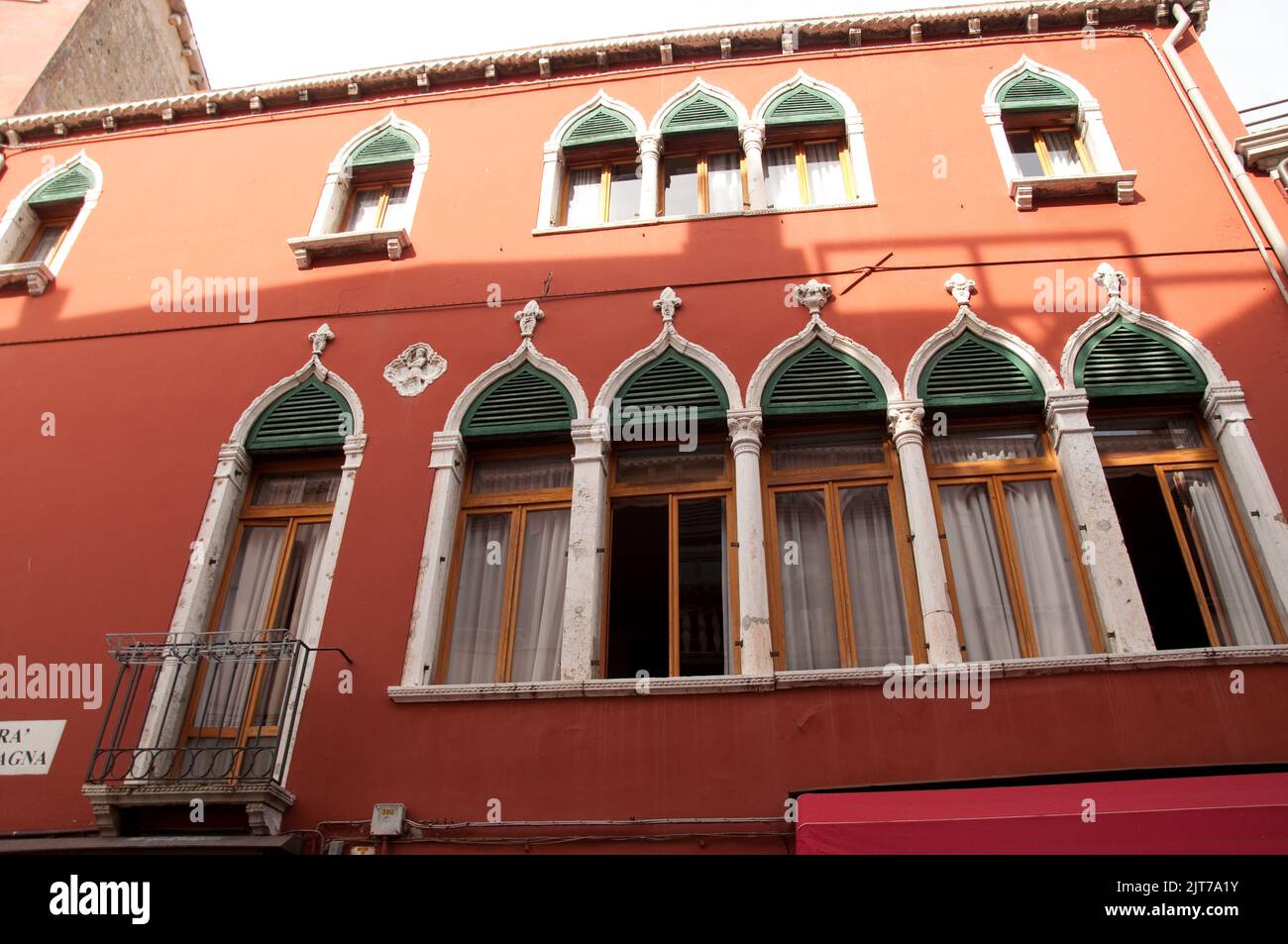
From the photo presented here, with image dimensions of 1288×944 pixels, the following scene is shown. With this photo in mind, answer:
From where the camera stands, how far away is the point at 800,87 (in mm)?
10148

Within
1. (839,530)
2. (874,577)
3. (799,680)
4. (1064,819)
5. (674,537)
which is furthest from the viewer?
(674,537)

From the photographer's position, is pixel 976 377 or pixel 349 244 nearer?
pixel 976 377

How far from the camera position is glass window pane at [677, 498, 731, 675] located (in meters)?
7.10

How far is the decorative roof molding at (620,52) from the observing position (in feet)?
33.4

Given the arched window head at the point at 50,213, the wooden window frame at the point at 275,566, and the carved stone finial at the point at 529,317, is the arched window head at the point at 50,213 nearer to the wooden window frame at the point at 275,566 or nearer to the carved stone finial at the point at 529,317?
the wooden window frame at the point at 275,566

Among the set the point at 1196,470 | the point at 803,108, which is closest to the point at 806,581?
the point at 1196,470

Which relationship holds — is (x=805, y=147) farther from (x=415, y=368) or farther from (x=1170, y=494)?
(x=1170, y=494)

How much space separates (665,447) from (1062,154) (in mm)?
4838

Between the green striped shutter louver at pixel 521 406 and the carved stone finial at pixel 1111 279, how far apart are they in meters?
4.31

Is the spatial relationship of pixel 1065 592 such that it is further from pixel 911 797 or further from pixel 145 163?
pixel 145 163

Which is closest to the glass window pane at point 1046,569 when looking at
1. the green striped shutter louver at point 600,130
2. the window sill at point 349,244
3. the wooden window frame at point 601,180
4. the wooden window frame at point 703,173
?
the wooden window frame at point 703,173

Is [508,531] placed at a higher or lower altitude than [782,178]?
lower

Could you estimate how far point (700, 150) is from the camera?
400 inches

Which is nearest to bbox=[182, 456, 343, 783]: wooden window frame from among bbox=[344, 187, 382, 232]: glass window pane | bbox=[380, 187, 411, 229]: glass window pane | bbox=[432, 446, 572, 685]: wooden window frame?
bbox=[432, 446, 572, 685]: wooden window frame
